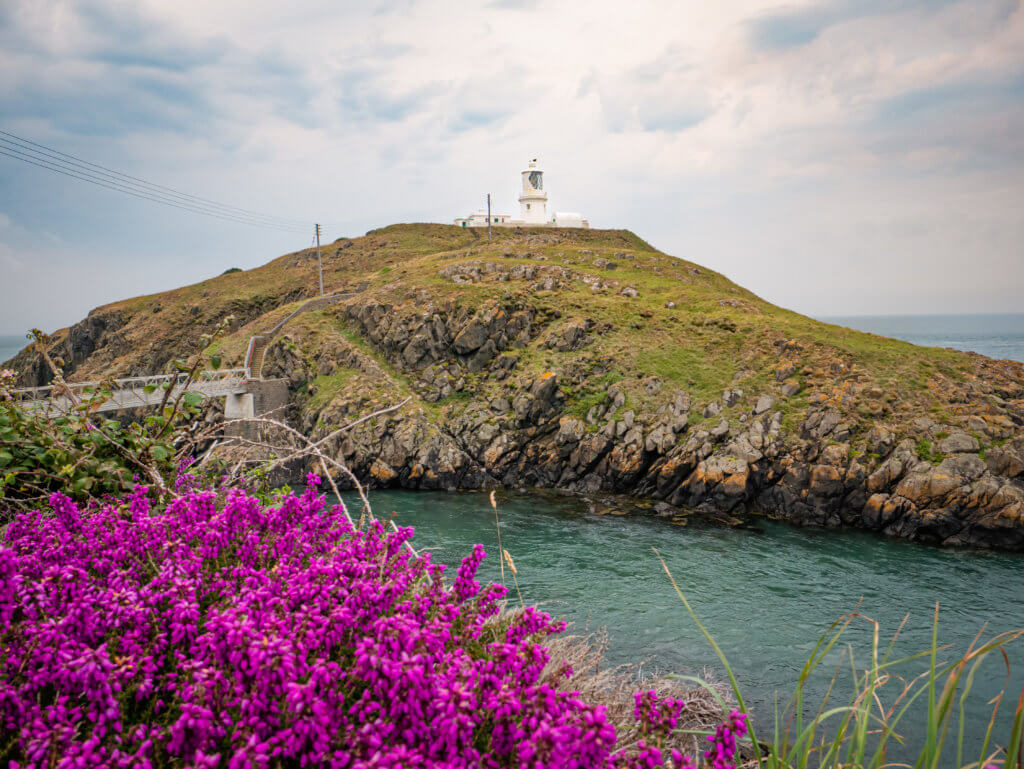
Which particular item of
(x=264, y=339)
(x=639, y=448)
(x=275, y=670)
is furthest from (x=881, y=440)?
(x=264, y=339)

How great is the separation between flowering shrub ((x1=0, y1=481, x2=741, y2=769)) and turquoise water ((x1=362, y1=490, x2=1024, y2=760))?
1169 centimetres

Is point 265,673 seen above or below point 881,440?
above

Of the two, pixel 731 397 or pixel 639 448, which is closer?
pixel 639 448

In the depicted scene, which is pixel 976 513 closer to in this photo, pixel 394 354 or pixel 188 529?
pixel 188 529

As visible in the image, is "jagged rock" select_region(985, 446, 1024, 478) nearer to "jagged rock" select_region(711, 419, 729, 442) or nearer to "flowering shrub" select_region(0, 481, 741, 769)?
"jagged rock" select_region(711, 419, 729, 442)

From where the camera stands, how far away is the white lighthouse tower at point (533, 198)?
290 ft

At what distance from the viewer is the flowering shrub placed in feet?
6.22

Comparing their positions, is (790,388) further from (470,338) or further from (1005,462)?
(470,338)

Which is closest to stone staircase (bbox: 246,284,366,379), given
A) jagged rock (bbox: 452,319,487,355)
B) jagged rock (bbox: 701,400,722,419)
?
jagged rock (bbox: 452,319,487,355)

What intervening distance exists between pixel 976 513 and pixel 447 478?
24.2 m

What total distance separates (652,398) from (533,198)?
62.4 metres

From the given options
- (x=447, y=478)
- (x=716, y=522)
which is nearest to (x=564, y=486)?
(x=447, y=478)

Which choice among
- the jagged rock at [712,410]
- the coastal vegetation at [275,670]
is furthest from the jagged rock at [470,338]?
the coastal vegetation at [275,670]

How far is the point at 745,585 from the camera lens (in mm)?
18828
